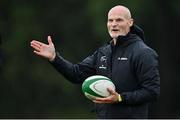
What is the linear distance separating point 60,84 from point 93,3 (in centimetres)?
338

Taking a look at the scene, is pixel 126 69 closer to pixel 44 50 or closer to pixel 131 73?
pixel 131 73

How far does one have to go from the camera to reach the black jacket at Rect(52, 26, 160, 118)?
9.49 meters

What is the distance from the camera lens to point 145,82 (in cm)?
949

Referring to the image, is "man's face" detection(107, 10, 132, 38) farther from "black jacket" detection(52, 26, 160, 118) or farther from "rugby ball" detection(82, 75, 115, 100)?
"rugby ball" detection(82, 75, 115, 100)

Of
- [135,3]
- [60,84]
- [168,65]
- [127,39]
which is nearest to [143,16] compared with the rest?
[135,3]

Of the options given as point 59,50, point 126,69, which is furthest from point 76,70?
point 59,50

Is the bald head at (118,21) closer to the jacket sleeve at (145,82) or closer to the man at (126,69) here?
the man at (126,69)

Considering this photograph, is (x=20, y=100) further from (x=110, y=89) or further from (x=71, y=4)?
(x=110, y=89)

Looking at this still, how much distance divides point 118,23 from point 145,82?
80 centimetres

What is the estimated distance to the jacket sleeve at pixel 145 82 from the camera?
947cm

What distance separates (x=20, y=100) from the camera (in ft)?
88.8

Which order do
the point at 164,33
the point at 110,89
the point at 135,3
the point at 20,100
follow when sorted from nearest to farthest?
the point at 110,89, the point at 135,3, the point at 164,33, the point at 20,100

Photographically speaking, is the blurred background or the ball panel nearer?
the ball panel

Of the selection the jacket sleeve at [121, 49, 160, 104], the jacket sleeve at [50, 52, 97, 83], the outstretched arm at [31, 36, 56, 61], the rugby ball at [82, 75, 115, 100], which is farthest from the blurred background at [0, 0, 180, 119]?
the jacket sleeve at [121, 49, 160, 104]
